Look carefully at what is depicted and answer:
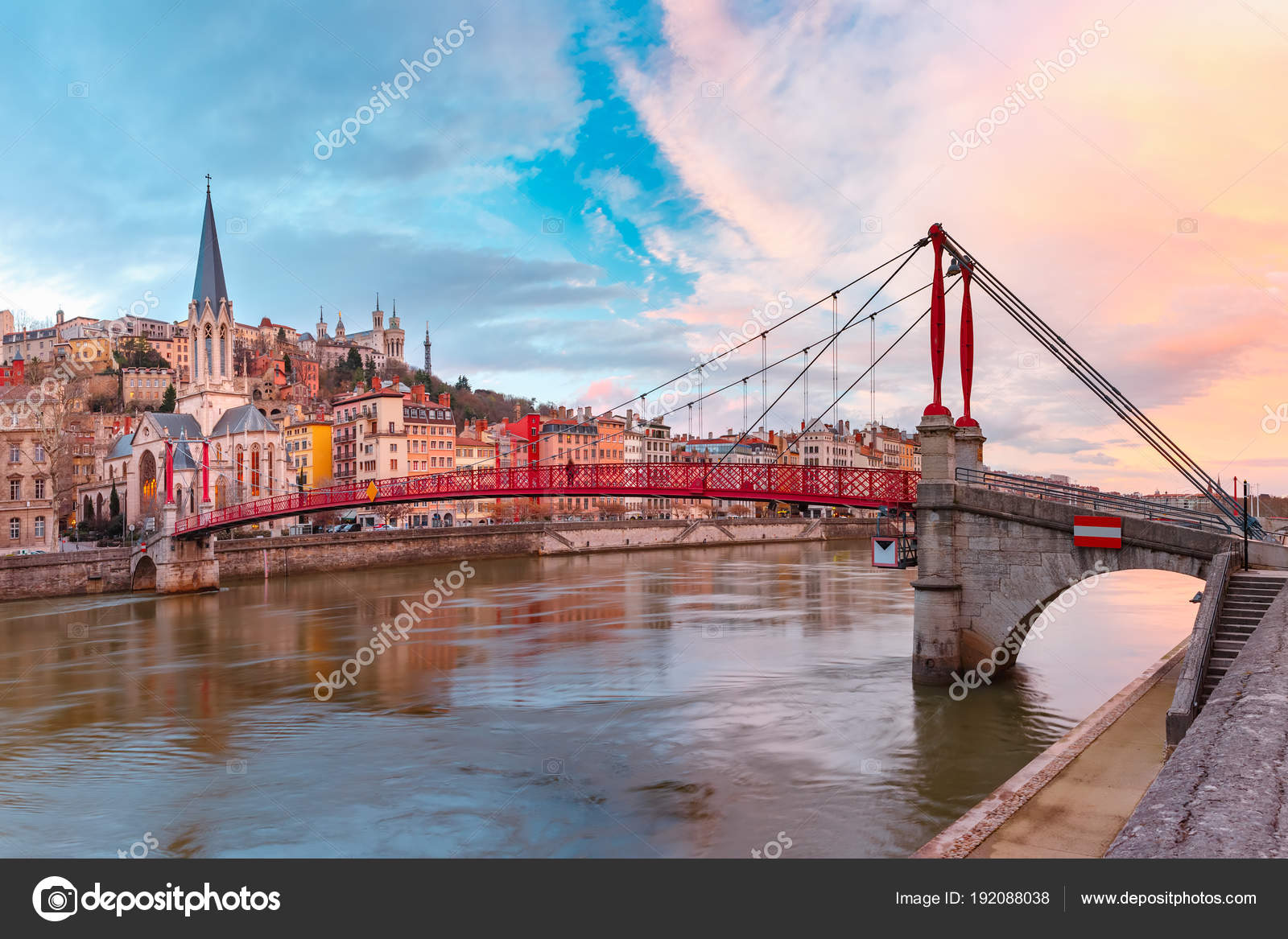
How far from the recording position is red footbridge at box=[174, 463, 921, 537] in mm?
17938

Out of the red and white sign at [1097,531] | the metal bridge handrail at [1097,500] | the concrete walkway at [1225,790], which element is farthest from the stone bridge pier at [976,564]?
the concrete walkway at [1225,790]

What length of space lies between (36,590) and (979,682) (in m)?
35.1

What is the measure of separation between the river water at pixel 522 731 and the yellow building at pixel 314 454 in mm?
50631

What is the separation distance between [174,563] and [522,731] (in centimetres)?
2820

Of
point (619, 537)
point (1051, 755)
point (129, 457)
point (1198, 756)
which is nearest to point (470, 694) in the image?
point (1051, 755)

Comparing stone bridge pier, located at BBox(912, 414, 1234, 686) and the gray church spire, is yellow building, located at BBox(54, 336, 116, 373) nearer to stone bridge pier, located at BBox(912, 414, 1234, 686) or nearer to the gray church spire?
the gray church spire

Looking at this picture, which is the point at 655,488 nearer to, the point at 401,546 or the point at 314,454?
the point at 401,546

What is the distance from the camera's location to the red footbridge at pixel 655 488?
58.9ft

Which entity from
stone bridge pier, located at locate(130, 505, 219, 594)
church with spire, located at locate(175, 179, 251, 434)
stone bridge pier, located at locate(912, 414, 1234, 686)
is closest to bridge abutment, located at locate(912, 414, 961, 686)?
stone bridge pier, located at locate(912, 414, 1234, 686)

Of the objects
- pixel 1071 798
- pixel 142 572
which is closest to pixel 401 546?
pixel 142 572

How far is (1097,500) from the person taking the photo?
13570 millimetres

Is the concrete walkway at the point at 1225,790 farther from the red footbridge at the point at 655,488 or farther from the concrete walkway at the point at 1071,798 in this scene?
the red footbridge at the point at 655,488

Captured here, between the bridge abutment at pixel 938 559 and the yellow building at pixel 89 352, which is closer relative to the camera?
the bridge abutment at pixel 938 559
